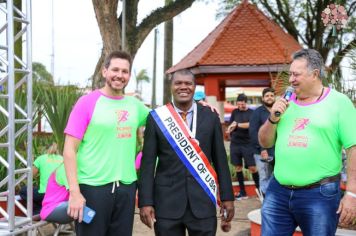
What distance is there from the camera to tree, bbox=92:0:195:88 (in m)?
8.73

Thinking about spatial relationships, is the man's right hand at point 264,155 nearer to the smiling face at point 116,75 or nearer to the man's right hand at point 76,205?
the smiling face at point 116,75

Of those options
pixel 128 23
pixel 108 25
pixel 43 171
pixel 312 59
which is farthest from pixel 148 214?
pixel 128 23

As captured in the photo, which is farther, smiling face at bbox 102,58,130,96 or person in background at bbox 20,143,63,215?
person in background at bbox 20,143,63,215

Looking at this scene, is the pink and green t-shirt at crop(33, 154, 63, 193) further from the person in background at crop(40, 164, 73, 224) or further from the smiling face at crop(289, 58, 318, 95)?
the smiling face at crop(289, 58, 318, 95)

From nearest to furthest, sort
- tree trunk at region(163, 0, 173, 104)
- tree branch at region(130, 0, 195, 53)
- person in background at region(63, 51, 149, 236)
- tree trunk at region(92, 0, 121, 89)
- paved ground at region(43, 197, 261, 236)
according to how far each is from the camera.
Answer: person in background at region(63, 51, 149, 236), paved ground at region(43, 197, 261, 236), tree trunk at region(92, 0, 121, 89), tree branch at region(130, 0, 195, 53), tree trunk at region(163, 0, 173, 104)

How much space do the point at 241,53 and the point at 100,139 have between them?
→ 419 inches

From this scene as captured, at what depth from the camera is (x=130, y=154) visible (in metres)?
3.56

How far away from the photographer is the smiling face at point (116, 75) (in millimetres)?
3494

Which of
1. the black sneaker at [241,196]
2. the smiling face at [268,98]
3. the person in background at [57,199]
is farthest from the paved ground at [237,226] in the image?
the person in background at [57,199]

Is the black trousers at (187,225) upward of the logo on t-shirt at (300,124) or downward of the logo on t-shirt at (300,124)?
downward

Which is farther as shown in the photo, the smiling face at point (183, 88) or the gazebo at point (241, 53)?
the gazebo at point (241, 53)

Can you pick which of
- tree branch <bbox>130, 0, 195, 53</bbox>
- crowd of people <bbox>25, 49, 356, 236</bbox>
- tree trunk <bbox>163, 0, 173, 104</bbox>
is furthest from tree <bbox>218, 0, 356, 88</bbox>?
crowd of people <bbox>25, 49, 356, 236</bbox>

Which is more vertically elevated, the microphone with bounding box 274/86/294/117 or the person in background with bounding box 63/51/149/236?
the microphone with bounding box 274/86/294/117

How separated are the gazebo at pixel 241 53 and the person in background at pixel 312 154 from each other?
30.3 feet
